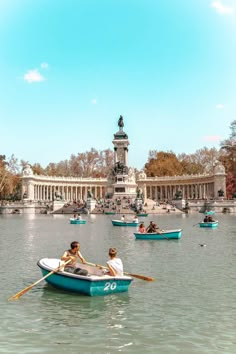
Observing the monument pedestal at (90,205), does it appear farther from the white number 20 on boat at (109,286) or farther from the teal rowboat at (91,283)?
the white number 20 on boat at (109,286)

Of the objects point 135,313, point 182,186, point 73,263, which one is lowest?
point 135,313

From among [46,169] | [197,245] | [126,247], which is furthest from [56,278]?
[46,169]

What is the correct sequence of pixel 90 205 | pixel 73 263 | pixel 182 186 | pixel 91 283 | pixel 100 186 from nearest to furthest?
pixel 91 283 → pixel 73 263 → pixel 90 205 → pixel 182 186 → pixel 100 186

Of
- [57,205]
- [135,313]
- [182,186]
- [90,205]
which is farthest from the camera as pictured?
[182,186]

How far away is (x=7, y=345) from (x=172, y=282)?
7.32 m

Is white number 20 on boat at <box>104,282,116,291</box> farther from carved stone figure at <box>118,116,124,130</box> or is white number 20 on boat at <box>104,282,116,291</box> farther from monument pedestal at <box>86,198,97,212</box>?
carved stone figure at <box>118,116,124,130</box>

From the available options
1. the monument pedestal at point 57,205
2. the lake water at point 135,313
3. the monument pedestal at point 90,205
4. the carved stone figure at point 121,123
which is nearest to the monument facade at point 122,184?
the carved stone figure at point 121,123

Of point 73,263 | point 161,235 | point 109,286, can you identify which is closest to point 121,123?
point 161,235

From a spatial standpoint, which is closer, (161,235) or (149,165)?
(161,235)

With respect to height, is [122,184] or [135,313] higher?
[122,184]

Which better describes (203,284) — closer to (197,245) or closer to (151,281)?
(151,281)

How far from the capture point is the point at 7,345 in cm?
903

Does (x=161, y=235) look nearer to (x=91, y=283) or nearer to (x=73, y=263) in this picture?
(x=73, y=263)

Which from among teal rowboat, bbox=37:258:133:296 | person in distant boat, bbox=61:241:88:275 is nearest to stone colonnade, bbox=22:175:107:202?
person in distant boat, bbox=61:241:88:275
